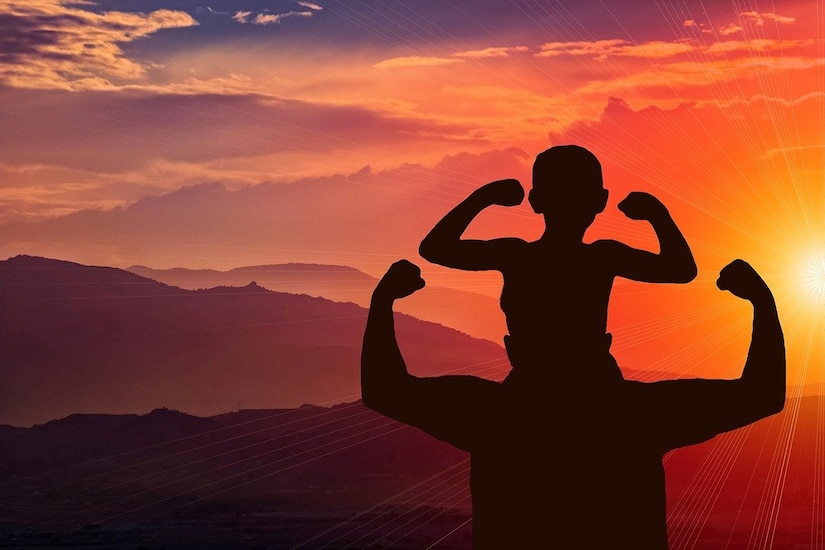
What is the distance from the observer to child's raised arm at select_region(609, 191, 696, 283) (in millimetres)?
6875

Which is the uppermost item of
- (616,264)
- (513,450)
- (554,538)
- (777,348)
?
(616,264)

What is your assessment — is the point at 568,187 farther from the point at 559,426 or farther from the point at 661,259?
the point at 559,426

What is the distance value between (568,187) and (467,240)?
62 centimetres

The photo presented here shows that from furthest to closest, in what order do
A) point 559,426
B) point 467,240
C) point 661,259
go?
point 661,259 < point 467,240 < point 559,426

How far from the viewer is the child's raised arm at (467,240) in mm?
6715

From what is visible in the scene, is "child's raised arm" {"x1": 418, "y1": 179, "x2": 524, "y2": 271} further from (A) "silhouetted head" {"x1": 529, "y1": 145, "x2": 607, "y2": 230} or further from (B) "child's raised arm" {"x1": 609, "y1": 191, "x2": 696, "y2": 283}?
(B) "child's raised arm" {"x1": 609, "y1": 191, "x2": 696, "y2": 283}

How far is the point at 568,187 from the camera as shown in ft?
22.4

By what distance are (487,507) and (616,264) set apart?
1.47 metres

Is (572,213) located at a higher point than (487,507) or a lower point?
higher

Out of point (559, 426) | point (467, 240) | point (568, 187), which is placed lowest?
point (559, 426)

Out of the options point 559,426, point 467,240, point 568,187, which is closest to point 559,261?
point 568,187

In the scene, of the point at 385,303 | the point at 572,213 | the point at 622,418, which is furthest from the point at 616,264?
the point at 385,303

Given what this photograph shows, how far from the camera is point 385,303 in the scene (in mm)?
6676

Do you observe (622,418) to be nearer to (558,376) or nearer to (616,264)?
(558,376)
